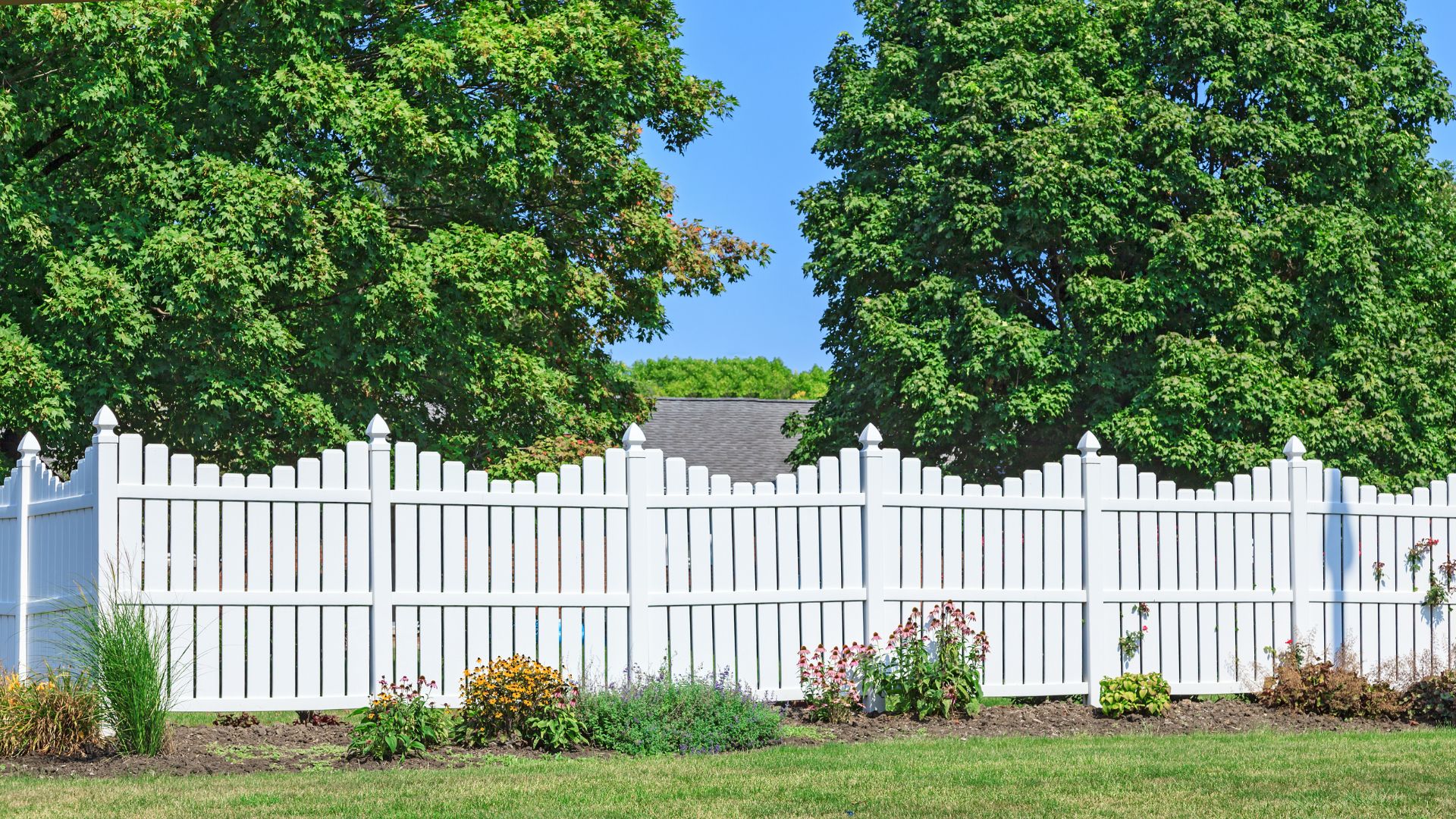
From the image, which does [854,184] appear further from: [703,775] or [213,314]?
[703,775]

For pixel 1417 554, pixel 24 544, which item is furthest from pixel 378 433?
pixel 1417 554

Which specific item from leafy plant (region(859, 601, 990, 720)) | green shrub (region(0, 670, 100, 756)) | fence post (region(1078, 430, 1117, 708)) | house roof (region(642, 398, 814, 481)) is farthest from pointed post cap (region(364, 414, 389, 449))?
house roof (region(642, 398, 814, 481))

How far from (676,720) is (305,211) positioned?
856 centimetres

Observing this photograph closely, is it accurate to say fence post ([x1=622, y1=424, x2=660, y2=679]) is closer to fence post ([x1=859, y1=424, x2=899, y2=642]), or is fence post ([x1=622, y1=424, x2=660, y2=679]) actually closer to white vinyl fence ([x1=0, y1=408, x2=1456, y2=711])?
white vinyl fence ([x1=0, y1=408, x2=1456, y2=711])

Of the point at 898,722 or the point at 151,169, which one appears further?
the point at 151,169

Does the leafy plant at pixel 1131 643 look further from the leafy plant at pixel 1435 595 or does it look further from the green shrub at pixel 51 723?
the green shrub at pixel 51 723

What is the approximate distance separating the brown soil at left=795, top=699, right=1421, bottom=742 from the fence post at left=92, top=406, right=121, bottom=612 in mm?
4488

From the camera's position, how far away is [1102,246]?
822 inches

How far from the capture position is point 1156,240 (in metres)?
19.7

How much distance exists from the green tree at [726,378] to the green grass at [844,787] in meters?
53.4

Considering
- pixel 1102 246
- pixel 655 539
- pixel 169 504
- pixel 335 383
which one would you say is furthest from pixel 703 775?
pixel 1102 246

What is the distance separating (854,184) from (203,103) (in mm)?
8918

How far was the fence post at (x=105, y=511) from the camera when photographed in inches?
360

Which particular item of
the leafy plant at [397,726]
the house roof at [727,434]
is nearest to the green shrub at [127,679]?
the leafy plant at [397,726]
